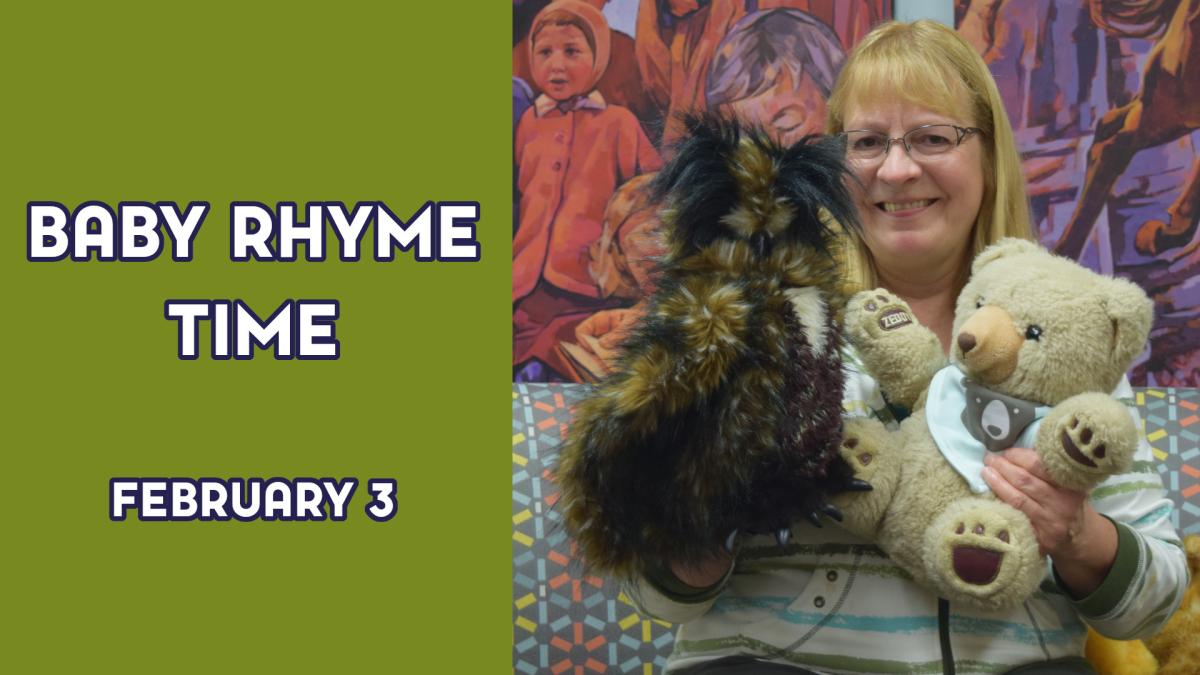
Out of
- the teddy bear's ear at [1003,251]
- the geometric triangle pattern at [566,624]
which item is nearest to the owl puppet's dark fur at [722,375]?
the teddy bear's ear at [1003,251]

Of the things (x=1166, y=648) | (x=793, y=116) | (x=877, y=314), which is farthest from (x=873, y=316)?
(x=793, y=116)

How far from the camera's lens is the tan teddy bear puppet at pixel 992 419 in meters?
1.11

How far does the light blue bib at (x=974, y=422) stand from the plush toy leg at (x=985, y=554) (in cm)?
4

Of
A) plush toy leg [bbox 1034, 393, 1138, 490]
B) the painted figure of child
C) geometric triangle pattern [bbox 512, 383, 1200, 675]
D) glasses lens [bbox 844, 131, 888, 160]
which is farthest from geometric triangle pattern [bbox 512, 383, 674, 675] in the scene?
plush toy leg [bbox 1034, 393, 1138, 490]

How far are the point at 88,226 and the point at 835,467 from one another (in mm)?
1121

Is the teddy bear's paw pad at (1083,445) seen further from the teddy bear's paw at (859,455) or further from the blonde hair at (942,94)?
the blonde hair at (942,94)

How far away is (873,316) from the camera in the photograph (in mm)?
1206

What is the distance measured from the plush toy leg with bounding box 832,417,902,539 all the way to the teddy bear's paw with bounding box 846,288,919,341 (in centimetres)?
9

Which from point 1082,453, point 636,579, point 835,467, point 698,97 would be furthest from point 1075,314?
point 698,97

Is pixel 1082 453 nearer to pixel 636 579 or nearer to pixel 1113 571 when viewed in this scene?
pixel 1113 571

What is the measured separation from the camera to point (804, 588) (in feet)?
4.07

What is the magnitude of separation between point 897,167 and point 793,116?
2.84ft

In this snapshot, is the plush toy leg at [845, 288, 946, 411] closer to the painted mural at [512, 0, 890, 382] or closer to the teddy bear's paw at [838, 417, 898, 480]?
the teddy bear's paw at [838, 417, 898, 480]

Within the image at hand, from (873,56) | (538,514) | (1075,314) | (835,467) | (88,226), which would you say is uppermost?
(873,56)
